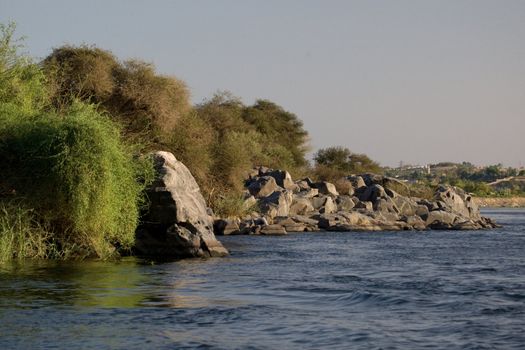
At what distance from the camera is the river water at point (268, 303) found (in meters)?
13.4

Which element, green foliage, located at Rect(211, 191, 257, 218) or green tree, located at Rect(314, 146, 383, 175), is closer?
green foliage, located at Rect(211, 191, 257, 218)

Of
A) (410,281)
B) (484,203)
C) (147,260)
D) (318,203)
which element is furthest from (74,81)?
(484,203)

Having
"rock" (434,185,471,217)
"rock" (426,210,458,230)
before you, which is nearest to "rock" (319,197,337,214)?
"rock" (426,210,458,230)

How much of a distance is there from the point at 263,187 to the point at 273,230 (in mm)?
9248

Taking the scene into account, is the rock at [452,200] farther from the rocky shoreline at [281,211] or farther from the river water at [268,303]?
the river water at [268,303]

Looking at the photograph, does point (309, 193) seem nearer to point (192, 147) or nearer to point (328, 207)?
point (328, 207)

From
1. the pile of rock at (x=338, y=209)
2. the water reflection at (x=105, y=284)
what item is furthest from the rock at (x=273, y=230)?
the water reflection at (x=105, y=284)

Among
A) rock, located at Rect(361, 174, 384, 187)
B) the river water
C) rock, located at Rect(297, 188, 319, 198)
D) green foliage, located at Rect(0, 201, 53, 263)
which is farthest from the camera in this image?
rock, located at Rect(361, 174, 384, 187)

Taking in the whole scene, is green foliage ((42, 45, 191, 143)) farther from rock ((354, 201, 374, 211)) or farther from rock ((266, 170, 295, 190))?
rock ((354, 201, 374, 211))

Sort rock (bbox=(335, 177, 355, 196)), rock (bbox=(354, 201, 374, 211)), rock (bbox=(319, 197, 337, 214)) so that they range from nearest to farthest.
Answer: rock (bbox=(319, 197, 337, 214)) < rock (bbox=(354, 201, 374, 211)) < rock (bbox=(335, 177, 355, 196))

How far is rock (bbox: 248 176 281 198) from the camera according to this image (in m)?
50.5

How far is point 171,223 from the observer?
86.7 feet

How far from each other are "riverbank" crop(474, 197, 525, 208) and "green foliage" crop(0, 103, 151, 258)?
4306 inches

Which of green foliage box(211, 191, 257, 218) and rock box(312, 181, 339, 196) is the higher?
rock box(312, 181, 339, 196)
